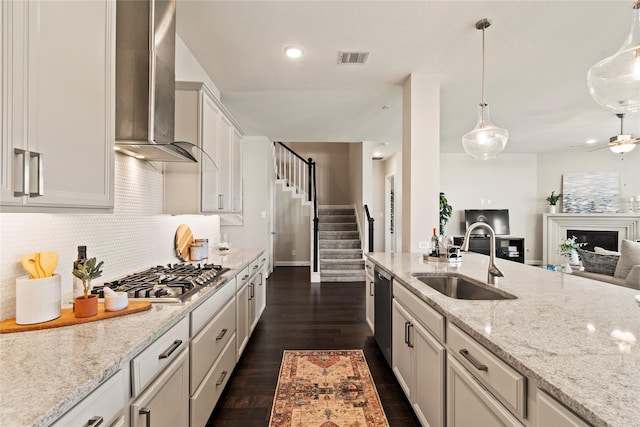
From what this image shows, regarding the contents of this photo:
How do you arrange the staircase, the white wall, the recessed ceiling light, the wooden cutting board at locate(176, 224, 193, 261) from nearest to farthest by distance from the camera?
the wooden cutting board at locate(176, 224, 193, 261) < the recessed ceiling light < the staircase < the white wall

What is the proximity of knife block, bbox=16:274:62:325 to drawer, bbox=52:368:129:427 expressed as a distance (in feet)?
1.51

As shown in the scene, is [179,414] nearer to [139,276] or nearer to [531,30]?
[139,276]

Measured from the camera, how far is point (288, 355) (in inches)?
105

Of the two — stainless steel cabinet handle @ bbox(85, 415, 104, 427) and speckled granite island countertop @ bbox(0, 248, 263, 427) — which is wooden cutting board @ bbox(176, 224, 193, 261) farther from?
stainless steel cabinet handle @ bbox(85, 415, 104, 427)

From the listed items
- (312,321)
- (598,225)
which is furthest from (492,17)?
(598,225)

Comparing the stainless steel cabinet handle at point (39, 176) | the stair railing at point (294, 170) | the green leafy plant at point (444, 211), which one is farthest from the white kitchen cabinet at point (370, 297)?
the green leafy plant at point (444, 211)

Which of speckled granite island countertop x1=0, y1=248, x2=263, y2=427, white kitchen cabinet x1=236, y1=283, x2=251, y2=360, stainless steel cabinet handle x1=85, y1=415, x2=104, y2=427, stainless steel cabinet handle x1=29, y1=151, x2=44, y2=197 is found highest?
stainless steel cabinet handle x1=29, y1=151, x2=44, y2=197

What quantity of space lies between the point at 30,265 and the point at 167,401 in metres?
0.77

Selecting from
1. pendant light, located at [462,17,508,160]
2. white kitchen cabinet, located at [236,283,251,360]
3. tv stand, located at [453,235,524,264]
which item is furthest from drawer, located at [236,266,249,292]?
tv stand, located at [453,235,524,264]

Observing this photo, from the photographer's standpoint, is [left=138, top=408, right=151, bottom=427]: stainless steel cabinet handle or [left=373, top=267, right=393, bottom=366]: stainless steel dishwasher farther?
[left=373, top=267, right=393, bottom=366]: stainless steel dishwasher

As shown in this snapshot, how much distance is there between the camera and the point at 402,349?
202 centimetres

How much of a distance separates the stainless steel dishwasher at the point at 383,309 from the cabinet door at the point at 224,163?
159cm

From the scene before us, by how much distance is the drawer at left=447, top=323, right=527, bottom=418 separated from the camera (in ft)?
2.90

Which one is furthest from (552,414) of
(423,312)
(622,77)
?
(622,77)
